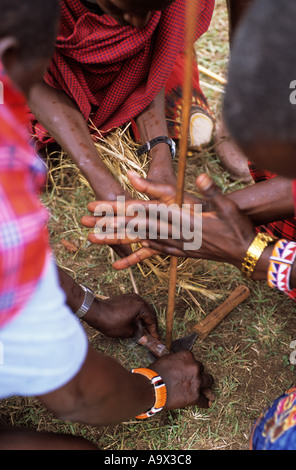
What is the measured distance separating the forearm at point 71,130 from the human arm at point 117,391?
0.65m

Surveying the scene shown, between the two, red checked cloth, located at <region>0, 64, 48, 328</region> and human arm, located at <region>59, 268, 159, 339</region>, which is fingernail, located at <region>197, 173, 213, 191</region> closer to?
red checked cloth, located at <region>0, 64, 48, 328</region>

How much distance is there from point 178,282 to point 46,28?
1.27 meters

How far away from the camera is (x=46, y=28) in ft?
2.94

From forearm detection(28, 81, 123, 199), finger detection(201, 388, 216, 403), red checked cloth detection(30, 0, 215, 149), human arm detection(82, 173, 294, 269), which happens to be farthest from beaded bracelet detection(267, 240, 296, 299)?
red checked cloth detection(30, 0, 215, 149)

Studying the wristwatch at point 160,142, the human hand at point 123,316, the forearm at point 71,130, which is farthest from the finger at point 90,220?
the wristwatch at point 160,142

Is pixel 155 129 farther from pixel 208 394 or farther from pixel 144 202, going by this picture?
pixel 208 394

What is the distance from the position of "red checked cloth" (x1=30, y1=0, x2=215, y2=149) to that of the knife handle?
0.86 meters

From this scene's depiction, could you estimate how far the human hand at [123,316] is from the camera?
1.75 meters

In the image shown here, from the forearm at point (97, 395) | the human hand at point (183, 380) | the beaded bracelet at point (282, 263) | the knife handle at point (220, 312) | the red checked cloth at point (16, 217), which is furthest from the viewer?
the knife handle at point (220, 312)

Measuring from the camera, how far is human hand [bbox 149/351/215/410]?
61.9 inches

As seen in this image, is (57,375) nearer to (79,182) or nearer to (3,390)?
(3,390)

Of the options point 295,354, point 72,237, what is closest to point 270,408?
point 295,354

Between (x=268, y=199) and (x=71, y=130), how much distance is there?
78 cm

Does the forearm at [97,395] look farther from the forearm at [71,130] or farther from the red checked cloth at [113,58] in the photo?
the red checked cloth at [113,58]
